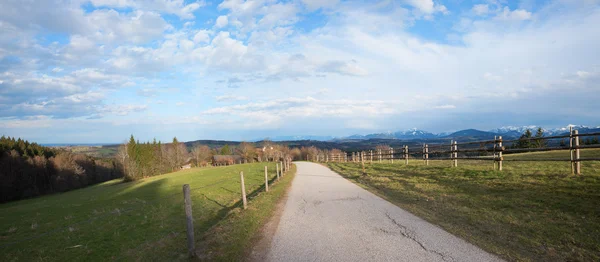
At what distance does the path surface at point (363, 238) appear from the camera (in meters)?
5.16

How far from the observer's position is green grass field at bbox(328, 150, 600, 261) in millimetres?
5438

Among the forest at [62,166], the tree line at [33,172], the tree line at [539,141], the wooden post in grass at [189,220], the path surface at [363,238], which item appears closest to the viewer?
the path surface at [363,238]

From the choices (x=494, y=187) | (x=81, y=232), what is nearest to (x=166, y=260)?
(x=81, y=232)

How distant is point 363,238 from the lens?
243 inches

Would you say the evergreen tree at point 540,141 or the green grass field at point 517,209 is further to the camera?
the evergreen tree at point 540,141

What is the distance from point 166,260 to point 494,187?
1079 centimetres

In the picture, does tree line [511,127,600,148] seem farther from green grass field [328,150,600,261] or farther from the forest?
the forest

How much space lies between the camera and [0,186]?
54.3m

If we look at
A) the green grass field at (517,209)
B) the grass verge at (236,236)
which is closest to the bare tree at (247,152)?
the green grass field at (517,209)

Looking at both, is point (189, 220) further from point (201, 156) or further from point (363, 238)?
point (201, 156)

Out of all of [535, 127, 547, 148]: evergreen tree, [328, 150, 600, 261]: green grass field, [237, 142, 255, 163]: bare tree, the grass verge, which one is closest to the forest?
[237, 142, 255, 163]: bare tree

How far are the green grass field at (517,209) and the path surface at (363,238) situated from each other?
58 centimetres

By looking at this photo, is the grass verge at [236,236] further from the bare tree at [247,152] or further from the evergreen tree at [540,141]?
the bare tree at [247,152]

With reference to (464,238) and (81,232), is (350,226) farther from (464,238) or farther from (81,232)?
(81,232)
